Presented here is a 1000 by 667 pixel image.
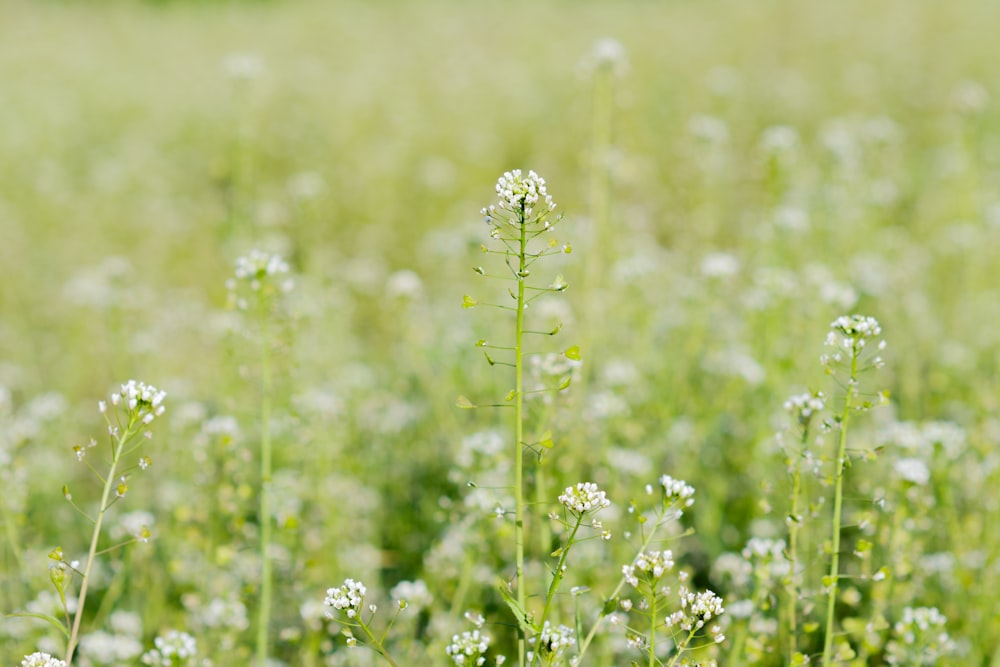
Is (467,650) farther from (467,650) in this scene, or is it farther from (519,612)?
(519,612)

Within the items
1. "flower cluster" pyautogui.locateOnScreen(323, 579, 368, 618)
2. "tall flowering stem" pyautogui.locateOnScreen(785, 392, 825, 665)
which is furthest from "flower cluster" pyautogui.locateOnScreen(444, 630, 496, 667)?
"tall flowering stem" pyautogui.locateOnScreen(785, 392, 825, 665)


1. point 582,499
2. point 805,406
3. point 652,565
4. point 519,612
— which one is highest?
point 805,406

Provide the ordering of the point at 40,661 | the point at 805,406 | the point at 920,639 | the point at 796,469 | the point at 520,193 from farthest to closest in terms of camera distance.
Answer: the point at 920,639 → the point at 805,406 → the point at 796,469 → the point at 40,661 → the point at 520,193

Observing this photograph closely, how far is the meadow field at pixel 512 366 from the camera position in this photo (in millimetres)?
2678

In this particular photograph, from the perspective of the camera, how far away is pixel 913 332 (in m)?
5.38

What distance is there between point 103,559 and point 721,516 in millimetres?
2813

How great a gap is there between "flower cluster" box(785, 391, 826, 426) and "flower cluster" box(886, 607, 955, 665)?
72 centimetres

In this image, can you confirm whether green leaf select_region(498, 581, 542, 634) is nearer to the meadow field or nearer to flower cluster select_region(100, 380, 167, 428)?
the meadow field

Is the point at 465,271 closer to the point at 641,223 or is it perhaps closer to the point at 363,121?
the point at 641,223

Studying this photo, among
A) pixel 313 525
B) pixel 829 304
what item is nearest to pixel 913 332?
pixel 829 304

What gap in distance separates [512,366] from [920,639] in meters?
1.44

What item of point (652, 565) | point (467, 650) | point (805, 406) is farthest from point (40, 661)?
point (805, 406)

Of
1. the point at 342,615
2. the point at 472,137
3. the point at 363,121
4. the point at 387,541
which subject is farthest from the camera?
the point at 363,121

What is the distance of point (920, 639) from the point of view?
2.58 meters
